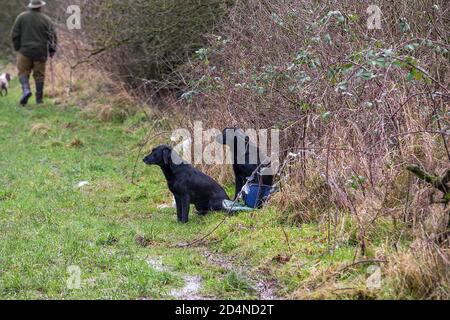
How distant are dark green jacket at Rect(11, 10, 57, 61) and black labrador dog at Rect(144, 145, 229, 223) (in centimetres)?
1022

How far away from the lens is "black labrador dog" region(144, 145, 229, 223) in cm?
840

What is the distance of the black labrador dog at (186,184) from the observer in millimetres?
8398

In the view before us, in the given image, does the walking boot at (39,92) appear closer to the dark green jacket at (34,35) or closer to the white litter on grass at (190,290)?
the dark green jacket at (34,35)

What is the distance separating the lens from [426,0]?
845 cm

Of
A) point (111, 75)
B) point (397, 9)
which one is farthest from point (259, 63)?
point (111, 75)

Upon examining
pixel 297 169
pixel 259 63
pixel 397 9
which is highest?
pixel 397 9

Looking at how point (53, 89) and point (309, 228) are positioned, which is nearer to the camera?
point (309, 228)

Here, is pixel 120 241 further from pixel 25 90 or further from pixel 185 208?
pixel 25 90

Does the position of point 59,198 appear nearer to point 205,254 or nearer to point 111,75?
point 205,254

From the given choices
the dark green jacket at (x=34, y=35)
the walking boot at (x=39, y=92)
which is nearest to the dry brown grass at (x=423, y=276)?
the dark green jacket at (x=34, y=35)

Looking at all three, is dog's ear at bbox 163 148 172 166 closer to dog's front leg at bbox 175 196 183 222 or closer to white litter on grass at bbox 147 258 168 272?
dog's front leg at bbox 175 196 183 222

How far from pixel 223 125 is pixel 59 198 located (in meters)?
2.52
